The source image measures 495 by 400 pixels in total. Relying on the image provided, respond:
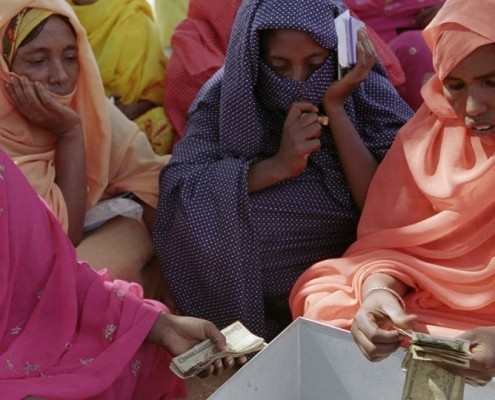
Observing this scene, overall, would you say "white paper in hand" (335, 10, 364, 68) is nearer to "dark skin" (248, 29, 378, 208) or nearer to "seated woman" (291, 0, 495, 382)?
"dark skin" (248, 29, 378, 208)

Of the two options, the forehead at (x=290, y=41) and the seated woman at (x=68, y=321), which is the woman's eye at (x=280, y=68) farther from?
the seated woman at (x=68, y=321)

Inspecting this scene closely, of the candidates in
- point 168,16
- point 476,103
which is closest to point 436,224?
point 476,103

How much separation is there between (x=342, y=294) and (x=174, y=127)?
1653 millimetres

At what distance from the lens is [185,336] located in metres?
1.98

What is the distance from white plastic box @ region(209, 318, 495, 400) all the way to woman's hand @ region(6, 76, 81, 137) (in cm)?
114

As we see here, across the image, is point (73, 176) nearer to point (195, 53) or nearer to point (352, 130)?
point (352, 130)

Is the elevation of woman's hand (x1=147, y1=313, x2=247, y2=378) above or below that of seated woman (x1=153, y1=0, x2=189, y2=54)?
below

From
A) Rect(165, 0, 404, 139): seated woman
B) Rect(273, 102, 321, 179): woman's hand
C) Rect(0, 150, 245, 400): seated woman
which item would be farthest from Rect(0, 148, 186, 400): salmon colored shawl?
Rect(165, 0, 404, 139): seated woman

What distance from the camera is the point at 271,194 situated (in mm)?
2662

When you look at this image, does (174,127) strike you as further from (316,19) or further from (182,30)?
(316,19)

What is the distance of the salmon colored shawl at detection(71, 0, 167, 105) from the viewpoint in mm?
3738

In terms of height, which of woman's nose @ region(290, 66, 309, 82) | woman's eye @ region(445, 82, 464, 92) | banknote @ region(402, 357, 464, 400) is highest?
woman's eye @ region(445, 82, 464, 92)

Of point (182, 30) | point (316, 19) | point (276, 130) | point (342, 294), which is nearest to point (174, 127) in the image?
point (182, 30)

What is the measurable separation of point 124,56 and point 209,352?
2152mm
